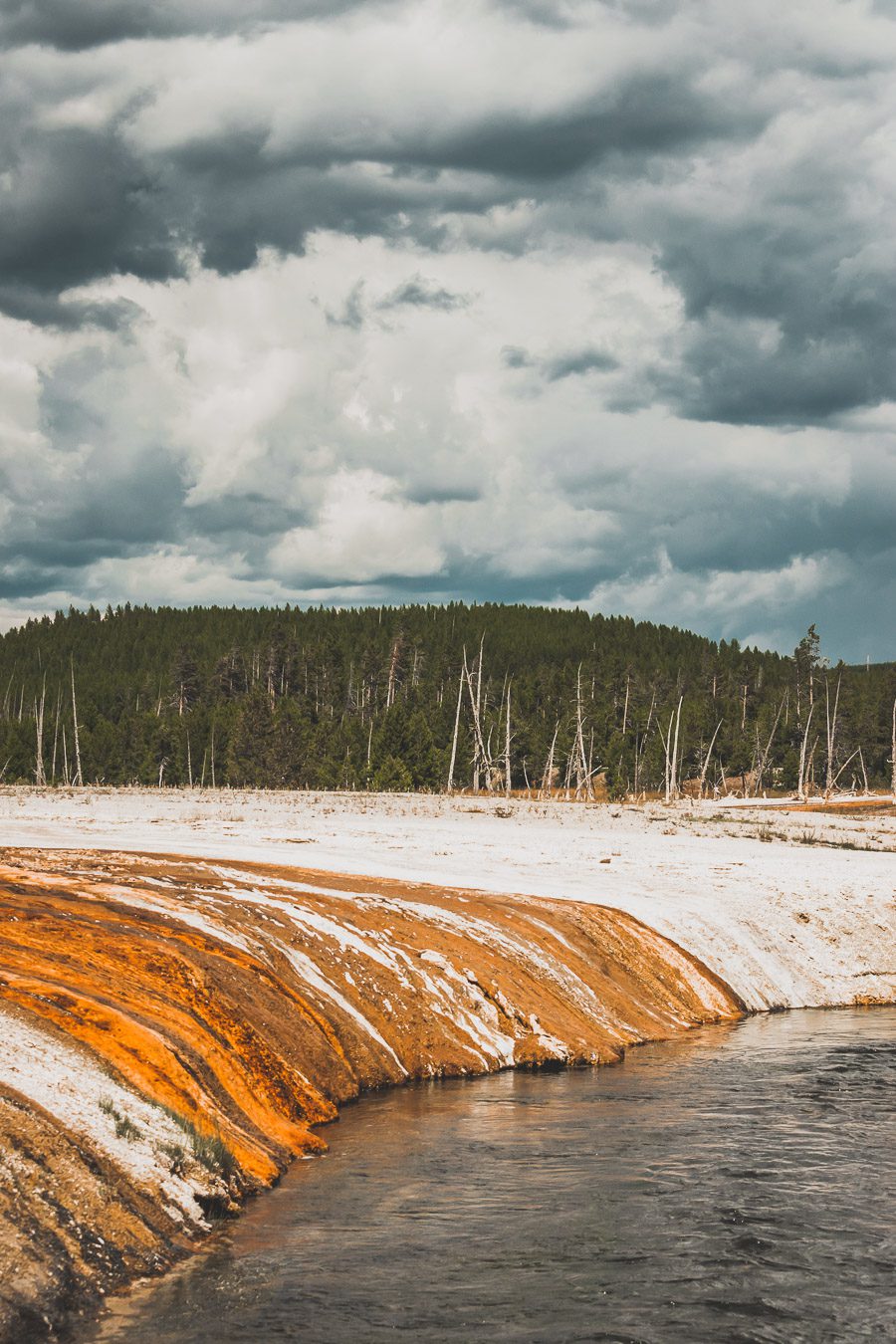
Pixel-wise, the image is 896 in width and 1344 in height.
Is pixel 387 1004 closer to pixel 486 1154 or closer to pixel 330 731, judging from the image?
pixel 486 1154

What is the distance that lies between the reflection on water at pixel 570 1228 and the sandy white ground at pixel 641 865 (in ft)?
33.7

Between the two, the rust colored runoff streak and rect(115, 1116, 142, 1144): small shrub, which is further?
rect(115, 1116, 142, 1144): small shrub

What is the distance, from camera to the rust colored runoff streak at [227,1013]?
912 cm

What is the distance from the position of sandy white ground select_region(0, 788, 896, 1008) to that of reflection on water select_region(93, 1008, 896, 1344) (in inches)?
405

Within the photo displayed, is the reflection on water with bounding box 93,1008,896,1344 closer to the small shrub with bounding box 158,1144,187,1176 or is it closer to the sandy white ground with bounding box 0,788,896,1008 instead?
the small shrub with bounding box 158,1144,187,1176

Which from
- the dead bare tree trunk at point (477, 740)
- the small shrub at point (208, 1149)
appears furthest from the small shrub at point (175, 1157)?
the dead bare tree trunk at point (477, 740)

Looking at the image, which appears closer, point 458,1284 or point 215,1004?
point 458,1284

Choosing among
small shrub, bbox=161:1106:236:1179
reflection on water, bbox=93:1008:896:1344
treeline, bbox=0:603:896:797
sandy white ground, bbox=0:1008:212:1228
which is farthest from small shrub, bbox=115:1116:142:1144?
treeline, bbox=0:603:896:797

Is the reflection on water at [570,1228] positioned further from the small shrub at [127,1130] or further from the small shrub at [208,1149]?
the small shrub at [127,1130]

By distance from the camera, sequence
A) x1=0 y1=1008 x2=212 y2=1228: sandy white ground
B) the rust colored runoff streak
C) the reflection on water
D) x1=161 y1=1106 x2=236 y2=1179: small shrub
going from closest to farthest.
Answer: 1. the reflection on water
2. the rust colored runoff streak
3. x1=0 y1=1008 x2=212 y2=1228: sandy white ground
4. x1=161 y1=1106 x2=236 y2=1179: small shrub

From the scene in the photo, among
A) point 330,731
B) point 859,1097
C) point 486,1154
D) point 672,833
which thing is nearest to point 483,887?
point 859,1097

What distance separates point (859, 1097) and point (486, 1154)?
5.46m

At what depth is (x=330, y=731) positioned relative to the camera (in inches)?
A: 4813

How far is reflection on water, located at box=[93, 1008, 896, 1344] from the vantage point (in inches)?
323
